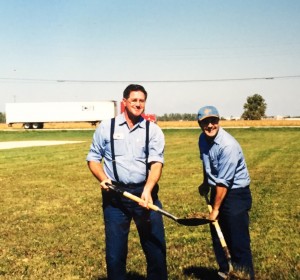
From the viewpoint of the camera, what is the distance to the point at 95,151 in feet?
14.9

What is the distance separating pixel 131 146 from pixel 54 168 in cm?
1404

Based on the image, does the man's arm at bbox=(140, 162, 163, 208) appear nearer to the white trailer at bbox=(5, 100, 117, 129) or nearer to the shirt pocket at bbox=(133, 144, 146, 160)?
the shirt pocket at bbox=(133, 144, 146, 160)

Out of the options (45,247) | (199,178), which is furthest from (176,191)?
(45,247)

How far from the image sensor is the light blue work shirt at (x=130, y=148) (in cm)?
437

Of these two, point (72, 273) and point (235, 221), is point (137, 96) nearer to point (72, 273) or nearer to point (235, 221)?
point (235, 221)

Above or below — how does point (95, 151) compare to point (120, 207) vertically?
above

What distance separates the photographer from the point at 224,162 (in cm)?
441

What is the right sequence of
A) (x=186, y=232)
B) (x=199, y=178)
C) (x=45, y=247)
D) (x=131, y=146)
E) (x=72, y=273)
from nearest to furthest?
(x=131, y=146), (x=72, y=273), (x=45, y=247), (x=186, y=232), (x=199, y=178)

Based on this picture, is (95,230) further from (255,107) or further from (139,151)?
(255,107)

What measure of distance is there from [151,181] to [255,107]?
140727 millimetres

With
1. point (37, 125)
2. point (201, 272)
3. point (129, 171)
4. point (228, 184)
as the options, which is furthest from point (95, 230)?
point (37, 125)

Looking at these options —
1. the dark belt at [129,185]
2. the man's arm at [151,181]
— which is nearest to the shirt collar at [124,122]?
the man's arm at [151,181]

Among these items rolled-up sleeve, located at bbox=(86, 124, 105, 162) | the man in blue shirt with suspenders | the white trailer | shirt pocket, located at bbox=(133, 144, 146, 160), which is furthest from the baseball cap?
the white trailer

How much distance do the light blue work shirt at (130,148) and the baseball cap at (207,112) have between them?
1.76 ft
